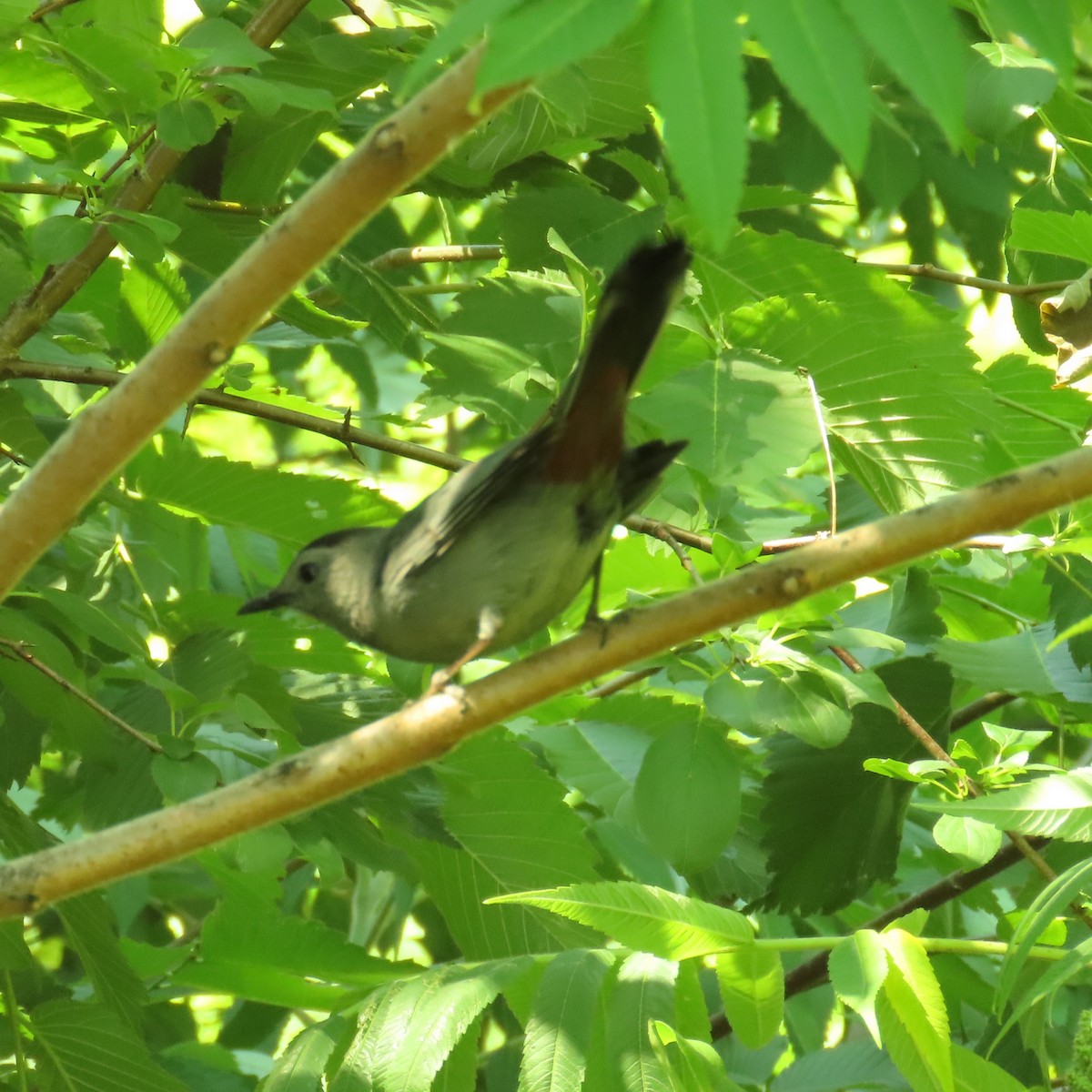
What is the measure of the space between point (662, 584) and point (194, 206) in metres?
1.81

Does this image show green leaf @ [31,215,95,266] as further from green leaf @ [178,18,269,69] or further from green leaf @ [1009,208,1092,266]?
green leaf @ [1009,208,1092,266]

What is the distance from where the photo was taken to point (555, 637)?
15.0ft

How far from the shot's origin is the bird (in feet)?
9.72

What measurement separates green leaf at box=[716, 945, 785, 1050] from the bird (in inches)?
35.6

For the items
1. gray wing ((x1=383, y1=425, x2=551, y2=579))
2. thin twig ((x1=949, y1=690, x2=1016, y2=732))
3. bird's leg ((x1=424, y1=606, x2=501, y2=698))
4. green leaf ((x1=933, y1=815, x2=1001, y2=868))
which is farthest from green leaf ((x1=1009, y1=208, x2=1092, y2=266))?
thin twig ((x1=949, y1=690, x2=1016, y2=732))

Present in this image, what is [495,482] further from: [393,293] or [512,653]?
[512,653]

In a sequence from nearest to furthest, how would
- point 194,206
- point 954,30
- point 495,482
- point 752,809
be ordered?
1. point 954,30
2. point 495,482
3. point 194,206
4. point 752,809

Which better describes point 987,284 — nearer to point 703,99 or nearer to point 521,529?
point 521,529

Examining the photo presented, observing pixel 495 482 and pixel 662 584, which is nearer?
pixel 495 482

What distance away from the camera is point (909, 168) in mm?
5027

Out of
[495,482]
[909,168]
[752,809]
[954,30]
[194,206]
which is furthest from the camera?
[909,168]

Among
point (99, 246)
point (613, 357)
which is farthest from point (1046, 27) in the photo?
point (99, 246)

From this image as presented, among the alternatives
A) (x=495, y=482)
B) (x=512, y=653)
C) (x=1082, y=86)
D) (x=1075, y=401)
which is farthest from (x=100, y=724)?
(x=1082, y=86)

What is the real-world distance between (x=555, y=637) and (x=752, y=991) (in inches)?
80.6
